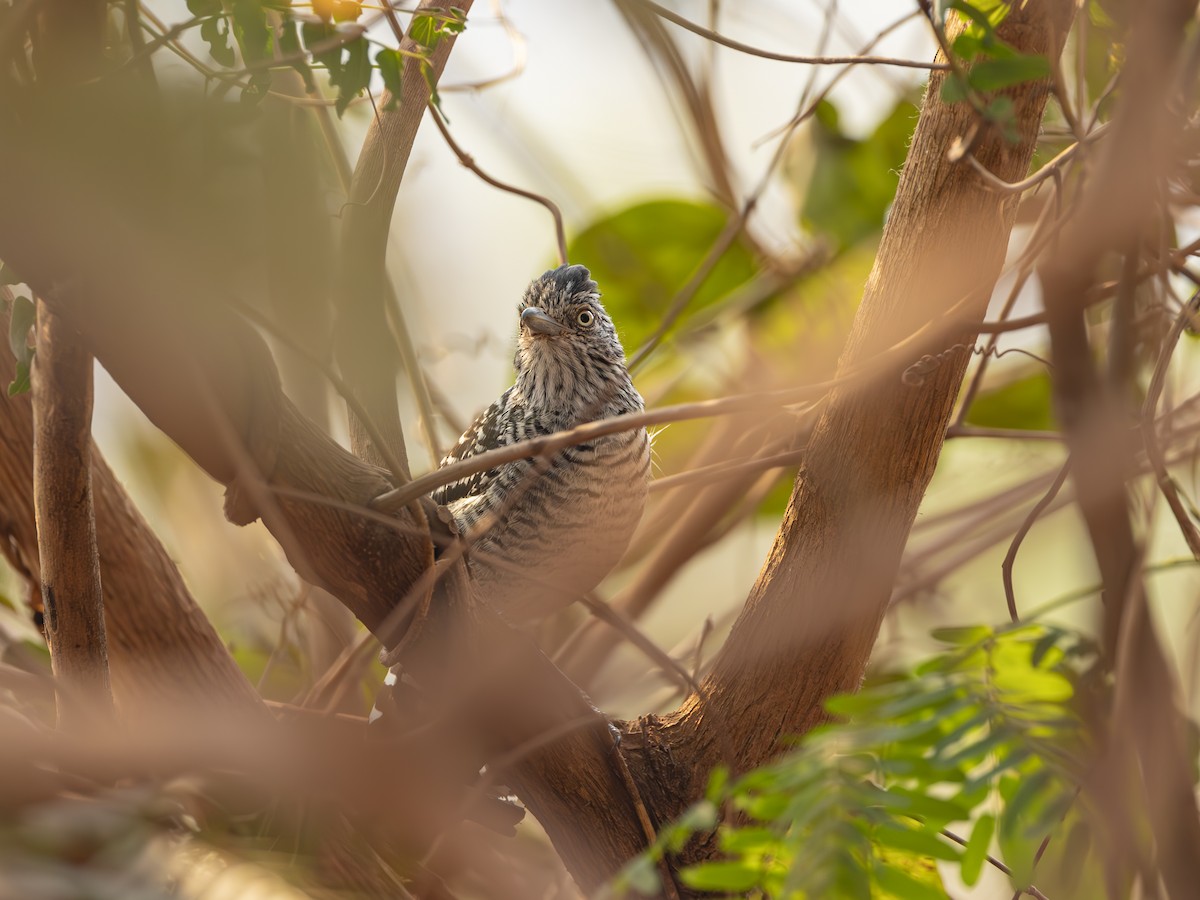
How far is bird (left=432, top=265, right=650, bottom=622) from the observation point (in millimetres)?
2734

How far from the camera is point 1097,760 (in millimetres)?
1101

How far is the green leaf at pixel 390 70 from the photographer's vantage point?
1.44 m

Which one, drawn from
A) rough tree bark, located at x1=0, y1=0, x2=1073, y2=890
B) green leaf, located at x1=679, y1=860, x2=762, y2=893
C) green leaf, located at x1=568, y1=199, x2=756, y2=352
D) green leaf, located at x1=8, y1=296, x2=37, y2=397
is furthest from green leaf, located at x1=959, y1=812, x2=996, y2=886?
green leaf, located at x1=568, y1=199, x2=756, y2=352

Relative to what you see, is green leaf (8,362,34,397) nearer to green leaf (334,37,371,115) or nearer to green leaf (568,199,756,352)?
A: green leaf (334,37,371,115)

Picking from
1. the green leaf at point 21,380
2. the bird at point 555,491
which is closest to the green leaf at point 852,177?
the bird at point 555,491

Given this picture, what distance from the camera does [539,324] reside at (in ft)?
10.6

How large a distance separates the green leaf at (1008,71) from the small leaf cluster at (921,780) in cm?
66

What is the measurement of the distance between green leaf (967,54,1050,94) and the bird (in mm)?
1299

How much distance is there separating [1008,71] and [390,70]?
770mm

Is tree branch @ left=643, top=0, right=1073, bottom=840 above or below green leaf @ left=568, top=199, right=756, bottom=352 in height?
below

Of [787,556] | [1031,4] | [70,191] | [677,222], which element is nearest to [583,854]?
[787,556]

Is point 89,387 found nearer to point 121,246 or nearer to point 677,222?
point 121,246

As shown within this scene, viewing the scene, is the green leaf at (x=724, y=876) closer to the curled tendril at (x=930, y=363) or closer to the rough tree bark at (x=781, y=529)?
the rough tree bark at (x=781, y=529)

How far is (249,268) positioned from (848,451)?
43.2 inches
